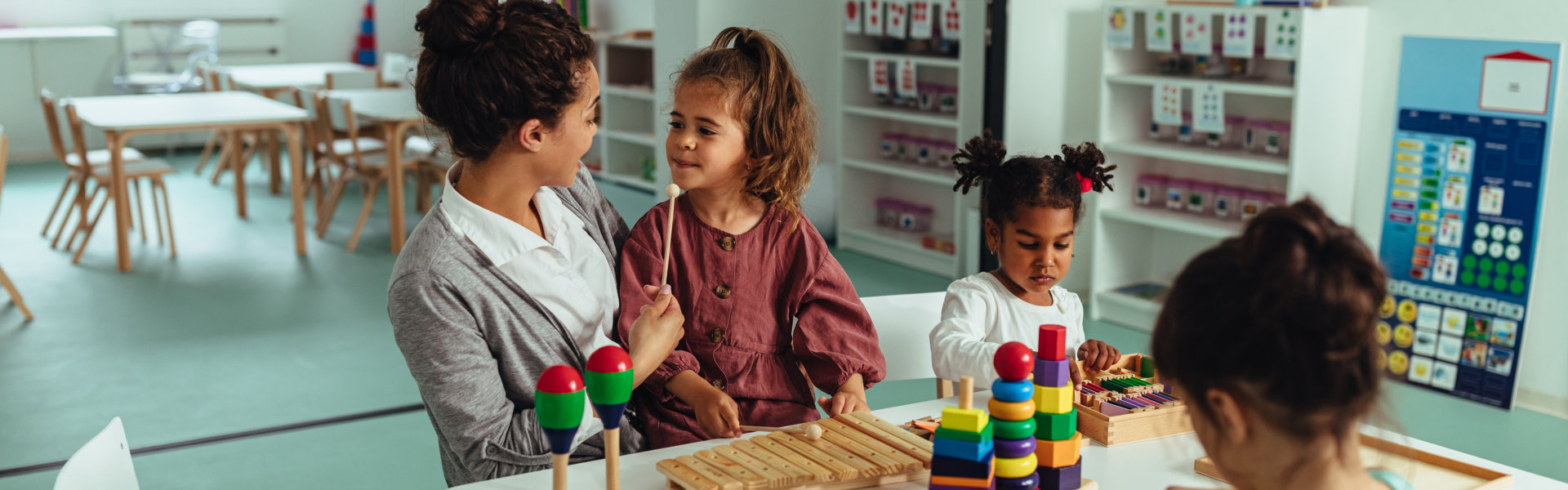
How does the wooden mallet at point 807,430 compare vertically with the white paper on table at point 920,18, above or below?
below

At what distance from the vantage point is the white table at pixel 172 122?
5281 mm

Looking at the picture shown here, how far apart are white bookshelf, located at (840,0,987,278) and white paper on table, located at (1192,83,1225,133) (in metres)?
1.05

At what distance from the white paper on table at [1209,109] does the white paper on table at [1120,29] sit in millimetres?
312

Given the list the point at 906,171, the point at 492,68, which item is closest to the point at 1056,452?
the point at 492,68

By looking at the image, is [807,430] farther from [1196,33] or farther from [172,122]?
[172,122]

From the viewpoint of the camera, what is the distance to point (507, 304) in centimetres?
154

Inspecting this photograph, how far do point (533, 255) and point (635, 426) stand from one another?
34 centimetres

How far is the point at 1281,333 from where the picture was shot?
93 centimetres

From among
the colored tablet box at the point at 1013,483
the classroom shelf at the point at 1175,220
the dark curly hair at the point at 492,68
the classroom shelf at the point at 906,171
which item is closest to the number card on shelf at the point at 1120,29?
the classroom shelf at the point at 1175,220

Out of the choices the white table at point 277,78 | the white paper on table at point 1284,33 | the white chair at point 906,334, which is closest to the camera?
the white chair at point 906,334

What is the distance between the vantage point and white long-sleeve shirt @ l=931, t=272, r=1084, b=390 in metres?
1.84

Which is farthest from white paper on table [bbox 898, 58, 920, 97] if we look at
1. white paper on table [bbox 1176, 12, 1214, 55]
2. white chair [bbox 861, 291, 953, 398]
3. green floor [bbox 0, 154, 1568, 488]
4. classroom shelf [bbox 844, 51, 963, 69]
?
white chair [bbox 861, 291, 953, 398]

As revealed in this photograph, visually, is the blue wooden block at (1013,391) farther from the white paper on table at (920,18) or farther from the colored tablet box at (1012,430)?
the white paper on table at (920,18)

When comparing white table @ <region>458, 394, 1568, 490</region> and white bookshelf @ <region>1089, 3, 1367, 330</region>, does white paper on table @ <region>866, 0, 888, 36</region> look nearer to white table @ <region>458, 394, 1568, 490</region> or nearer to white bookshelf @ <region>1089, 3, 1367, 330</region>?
white bookshelf @ <region>1089, 3, 1367, 330</region>
